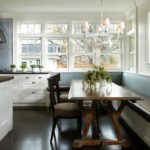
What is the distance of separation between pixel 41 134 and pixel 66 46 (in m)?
3.63

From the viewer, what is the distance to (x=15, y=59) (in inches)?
280

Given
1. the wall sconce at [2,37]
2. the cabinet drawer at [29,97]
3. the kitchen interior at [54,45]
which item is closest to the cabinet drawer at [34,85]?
the kitchen interior at [54,45]

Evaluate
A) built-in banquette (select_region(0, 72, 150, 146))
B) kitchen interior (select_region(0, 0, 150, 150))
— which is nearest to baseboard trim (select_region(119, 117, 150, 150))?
built-in banquette (select_region(0, 72, 150, 146))


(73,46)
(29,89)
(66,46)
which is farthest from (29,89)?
(73,46)

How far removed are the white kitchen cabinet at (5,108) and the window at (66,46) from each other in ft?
10.0

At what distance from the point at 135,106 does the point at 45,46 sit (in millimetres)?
4017

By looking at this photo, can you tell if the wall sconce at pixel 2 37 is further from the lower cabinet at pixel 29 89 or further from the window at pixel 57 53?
the window at pixel 57 53

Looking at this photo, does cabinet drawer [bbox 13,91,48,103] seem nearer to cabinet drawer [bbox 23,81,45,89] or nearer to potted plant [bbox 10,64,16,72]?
cabinet drawer [bbox 23,81,45,89]

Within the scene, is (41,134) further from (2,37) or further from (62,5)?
(2,37)

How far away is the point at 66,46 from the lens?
7.28 m

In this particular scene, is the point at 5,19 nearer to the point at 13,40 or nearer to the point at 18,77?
the point at 13,40

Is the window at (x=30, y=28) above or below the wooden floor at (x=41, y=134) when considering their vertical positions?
above

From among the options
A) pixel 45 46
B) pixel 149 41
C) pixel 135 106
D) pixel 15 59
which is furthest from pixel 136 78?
pixel 15 59

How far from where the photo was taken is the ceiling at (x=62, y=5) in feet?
19.1
